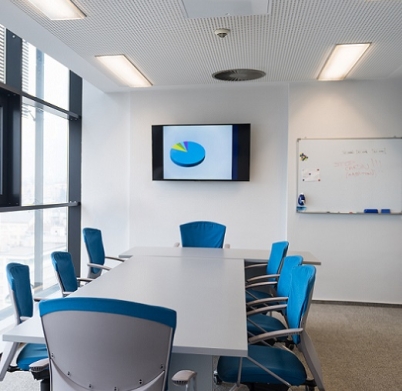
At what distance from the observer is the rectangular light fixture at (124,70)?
13.8ft

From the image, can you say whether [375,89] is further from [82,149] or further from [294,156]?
[82,149]

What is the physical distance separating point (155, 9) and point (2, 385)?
321 centimetres

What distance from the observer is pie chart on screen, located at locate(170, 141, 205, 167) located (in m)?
5.38

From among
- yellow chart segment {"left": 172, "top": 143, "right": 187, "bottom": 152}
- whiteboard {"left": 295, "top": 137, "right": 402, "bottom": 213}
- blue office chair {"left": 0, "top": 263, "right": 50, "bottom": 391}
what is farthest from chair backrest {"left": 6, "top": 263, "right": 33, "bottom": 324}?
whiteboard {"left": 295, "top": 137, "right": 402, "bottom": 213}

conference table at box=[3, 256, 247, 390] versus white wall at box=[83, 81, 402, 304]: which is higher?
white wall at box=[83, 81, 402, 304]

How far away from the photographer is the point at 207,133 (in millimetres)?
5332

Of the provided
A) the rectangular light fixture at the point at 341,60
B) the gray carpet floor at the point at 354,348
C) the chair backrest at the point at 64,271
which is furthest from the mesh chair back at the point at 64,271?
the rectangular light fixture at the point at 341,60

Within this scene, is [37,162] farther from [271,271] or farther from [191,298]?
[191,298]

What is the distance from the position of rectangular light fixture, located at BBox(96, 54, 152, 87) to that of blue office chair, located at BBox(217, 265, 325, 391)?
313 centimetres

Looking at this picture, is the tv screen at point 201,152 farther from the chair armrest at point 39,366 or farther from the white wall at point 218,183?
the chair armrest at point 39,366

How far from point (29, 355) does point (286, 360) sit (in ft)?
5.07

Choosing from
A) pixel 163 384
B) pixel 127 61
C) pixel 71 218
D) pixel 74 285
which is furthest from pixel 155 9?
pixel 71 218

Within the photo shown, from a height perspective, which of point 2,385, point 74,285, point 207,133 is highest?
point 207,133

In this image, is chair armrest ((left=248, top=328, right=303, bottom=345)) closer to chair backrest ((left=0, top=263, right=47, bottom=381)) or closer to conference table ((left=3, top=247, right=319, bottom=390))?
conference table ((left=3, top=247, right=319, bottom=390))
